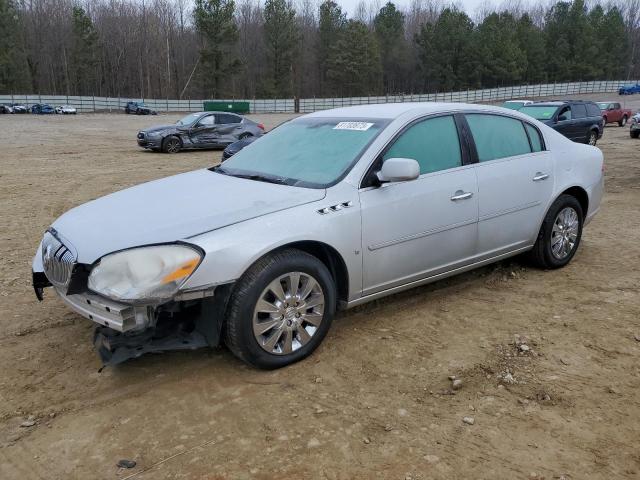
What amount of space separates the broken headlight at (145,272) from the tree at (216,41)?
72.7 metres

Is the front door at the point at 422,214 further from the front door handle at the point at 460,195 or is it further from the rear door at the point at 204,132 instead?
the rear door at the point at 204,132

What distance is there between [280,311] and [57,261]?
1.38 meters

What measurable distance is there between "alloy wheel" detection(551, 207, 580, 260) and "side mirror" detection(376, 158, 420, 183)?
2116mm

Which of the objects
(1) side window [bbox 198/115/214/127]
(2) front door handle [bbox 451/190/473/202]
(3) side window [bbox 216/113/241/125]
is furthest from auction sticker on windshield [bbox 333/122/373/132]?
(3) side window [bbox 216/113/241/125]

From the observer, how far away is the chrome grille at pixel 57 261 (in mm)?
3162

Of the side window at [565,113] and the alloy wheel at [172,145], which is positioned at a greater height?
the side window at [565,113]

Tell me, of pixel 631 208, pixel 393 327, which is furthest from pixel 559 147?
pixel 631 208

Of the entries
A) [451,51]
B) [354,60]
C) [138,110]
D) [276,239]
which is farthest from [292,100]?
[276,239]

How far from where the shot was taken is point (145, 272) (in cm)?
294

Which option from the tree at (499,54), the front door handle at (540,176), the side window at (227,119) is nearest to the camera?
the front door handle at (540,176)

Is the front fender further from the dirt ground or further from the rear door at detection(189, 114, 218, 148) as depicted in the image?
the rear door at detection(189, 114, 218, 148)

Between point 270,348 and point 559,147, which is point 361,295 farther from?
point 559,147

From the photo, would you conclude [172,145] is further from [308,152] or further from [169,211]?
[169,211]

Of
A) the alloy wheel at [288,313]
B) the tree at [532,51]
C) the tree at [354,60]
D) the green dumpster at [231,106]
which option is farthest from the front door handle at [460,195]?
the tree at [532,51]
